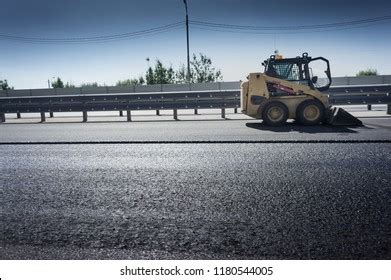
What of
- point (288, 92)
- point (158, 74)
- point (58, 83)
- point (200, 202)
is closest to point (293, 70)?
point (288, 92)

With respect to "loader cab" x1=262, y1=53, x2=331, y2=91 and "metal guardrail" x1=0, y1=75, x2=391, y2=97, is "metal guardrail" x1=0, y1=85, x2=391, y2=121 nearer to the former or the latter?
"loader cab" x1=262, y1=53, x2=331, y2=91

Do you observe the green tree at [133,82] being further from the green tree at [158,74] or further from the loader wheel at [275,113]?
the loader wheel at [275,113]

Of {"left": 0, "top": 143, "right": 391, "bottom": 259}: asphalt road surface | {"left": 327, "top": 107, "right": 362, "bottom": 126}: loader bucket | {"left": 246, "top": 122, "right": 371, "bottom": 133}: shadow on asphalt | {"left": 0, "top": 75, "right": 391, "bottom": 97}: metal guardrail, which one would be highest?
{"left": 0, "top": 75, "right": 391, "bottom": 97}: metal guardrail

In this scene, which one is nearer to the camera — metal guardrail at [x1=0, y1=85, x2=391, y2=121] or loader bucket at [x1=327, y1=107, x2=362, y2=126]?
loader bucket at [x1=327, y1=107, x2=362, y2=126]

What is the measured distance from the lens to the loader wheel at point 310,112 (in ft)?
32.3

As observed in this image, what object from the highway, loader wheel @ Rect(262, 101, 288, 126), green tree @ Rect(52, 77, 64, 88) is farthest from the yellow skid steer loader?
green tree @ Rect(52, 77, 64, 88)

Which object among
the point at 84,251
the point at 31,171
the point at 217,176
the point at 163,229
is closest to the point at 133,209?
the point at 163,229

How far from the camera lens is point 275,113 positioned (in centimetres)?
1004

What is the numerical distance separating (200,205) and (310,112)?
7.30 metres

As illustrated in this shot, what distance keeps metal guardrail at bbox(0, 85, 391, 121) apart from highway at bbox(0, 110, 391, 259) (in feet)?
21.4

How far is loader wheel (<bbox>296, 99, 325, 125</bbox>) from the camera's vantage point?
9.85 meters

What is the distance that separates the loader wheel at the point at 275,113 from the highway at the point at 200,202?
3111 millimetres

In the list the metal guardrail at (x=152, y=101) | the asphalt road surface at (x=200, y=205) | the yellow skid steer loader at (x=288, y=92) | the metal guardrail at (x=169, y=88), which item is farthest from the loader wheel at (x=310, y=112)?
→ the metal guardrail at (x=169, y=88)
